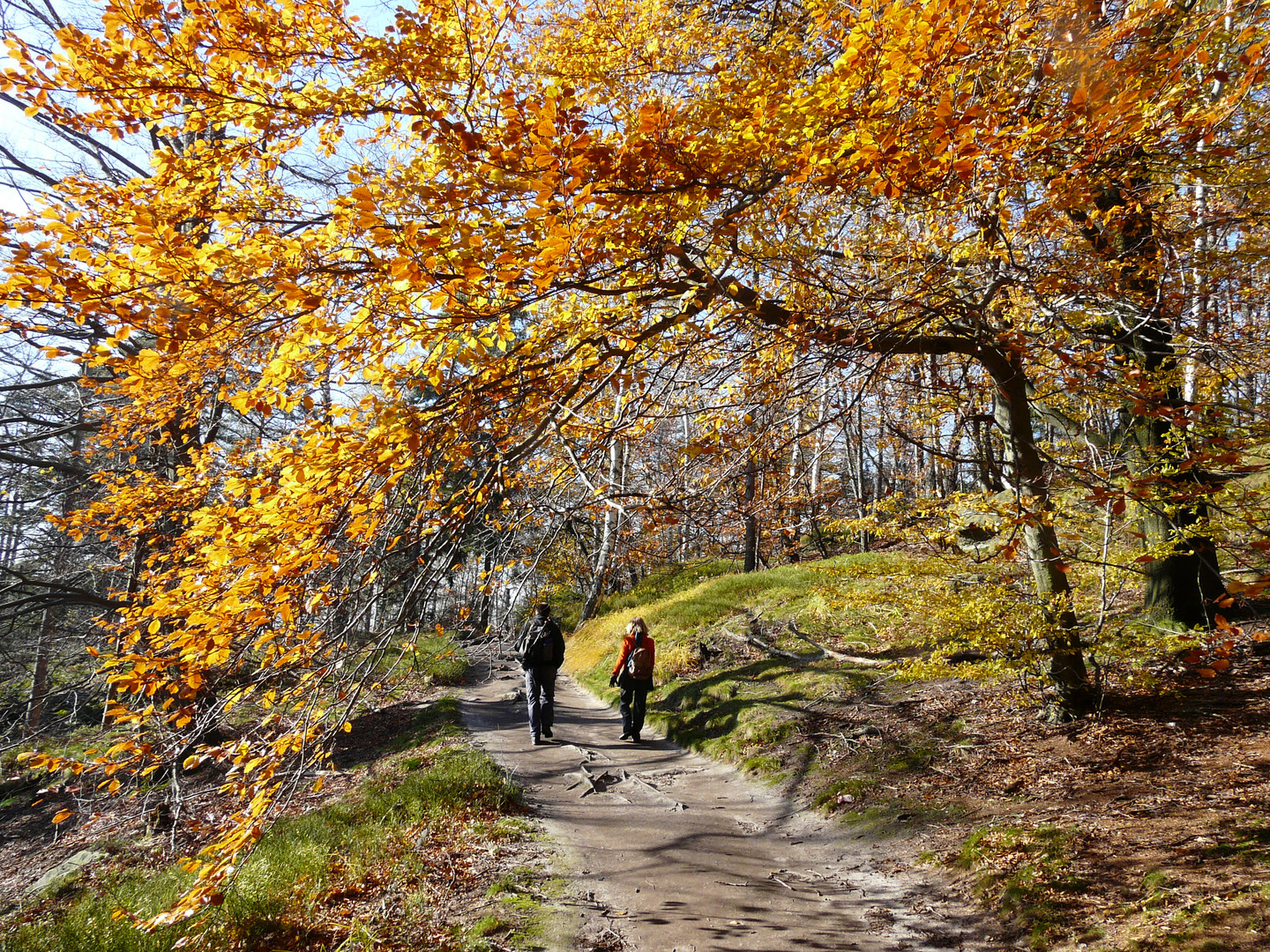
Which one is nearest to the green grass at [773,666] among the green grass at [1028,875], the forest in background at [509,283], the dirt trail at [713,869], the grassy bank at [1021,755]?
the grassy bank at [1021,755]

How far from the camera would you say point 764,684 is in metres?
9.16

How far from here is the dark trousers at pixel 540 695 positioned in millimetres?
8641

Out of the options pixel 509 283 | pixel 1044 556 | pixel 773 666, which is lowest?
pixel 773 666

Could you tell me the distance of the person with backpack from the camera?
8.67 m

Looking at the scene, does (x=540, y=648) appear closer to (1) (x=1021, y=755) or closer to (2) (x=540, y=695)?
(2) (x=540, y=695)

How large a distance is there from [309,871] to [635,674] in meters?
4.34

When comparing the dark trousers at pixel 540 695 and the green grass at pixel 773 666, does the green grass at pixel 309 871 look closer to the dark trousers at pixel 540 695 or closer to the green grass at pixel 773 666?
the dark trousers at pixel 540 695

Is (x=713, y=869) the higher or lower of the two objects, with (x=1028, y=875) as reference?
lower

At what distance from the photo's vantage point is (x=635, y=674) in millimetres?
8672

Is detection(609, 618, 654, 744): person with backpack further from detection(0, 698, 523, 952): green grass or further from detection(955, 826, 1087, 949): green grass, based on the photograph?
detection(955, 826, 1087, 949): green grass

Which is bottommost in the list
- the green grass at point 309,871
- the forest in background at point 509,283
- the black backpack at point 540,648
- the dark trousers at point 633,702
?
the green grass at point 309,871

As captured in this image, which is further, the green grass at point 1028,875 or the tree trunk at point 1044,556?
the tree trunk at point 1044,556

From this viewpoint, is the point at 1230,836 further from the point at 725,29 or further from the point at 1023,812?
the point at 725,29

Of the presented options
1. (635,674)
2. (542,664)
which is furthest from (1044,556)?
(542,664)
